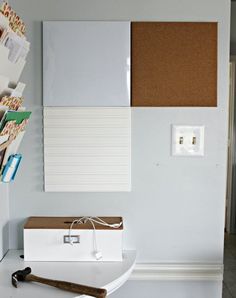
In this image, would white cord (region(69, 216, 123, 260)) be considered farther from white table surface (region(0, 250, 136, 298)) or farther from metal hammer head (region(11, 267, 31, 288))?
metal hammer head (region(11, 267, 31, 288))

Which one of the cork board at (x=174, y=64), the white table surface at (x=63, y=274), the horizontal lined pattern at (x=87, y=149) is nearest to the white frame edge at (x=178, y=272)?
the white table surface at (x=63, y=274)

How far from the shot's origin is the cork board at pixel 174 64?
177cm

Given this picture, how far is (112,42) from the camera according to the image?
1.76m

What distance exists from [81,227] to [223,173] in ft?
2.39

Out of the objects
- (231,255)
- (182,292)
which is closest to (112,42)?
(182,292)

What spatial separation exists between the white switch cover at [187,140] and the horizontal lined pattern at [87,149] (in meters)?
0.22

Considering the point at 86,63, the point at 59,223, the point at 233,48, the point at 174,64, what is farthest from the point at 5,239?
the point at 233,48

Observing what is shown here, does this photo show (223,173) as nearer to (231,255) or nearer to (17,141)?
(17,141)

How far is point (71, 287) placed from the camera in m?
1.42

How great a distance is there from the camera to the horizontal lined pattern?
1794mm

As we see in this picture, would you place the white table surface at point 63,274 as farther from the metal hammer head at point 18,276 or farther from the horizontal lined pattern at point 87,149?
the horizontal lined pattern at point 87,149

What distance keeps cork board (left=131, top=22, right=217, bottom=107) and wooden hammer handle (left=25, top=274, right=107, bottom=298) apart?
2.82 feet

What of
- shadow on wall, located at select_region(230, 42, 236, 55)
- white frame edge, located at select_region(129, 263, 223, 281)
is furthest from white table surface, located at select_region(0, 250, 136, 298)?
shadow on wall, located at select_region(230, 42, 236, 55)

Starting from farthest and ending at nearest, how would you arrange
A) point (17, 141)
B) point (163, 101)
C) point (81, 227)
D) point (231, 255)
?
point (231, 255) < point (163, 101) < point (81, 227) < point (17, 141)
